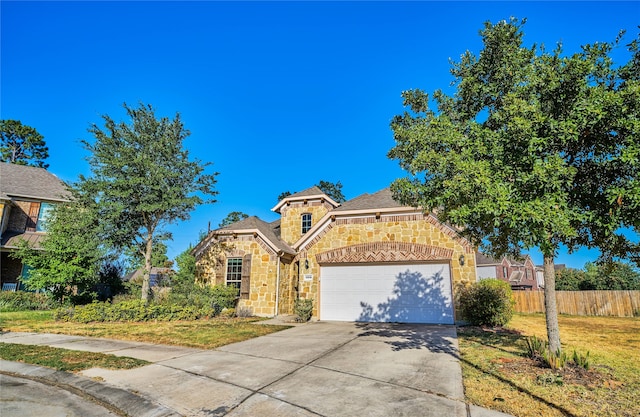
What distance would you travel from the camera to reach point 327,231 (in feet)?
48.5

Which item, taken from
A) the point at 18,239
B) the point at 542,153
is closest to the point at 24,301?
the point at 18,239

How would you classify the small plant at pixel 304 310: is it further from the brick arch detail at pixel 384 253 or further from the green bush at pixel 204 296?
the green bush at pixel 204 296

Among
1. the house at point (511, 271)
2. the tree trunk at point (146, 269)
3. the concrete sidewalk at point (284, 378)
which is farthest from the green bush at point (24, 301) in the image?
the house at point (511, 271)

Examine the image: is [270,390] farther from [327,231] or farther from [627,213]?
[327,231]

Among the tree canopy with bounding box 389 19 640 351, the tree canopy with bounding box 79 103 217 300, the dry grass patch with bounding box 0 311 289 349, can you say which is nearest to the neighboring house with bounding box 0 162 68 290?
the tree canopy with bounding box 79 103 217 300

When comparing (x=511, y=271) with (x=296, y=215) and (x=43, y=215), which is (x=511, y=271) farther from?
(x=43, y=215)

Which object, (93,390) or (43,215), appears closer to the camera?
(93,390)

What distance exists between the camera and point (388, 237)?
13742 millimetres

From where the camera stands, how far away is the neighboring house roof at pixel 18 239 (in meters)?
17.0

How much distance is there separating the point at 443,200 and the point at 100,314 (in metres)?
14.1

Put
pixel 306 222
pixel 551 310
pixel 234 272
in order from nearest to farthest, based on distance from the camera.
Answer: pixel 551 310 → pixel 234 272 → pixel 306 222

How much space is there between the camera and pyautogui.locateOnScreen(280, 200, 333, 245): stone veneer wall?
714 inches

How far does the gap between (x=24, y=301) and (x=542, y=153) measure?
22542mm

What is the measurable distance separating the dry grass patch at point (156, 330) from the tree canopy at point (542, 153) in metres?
7.00
